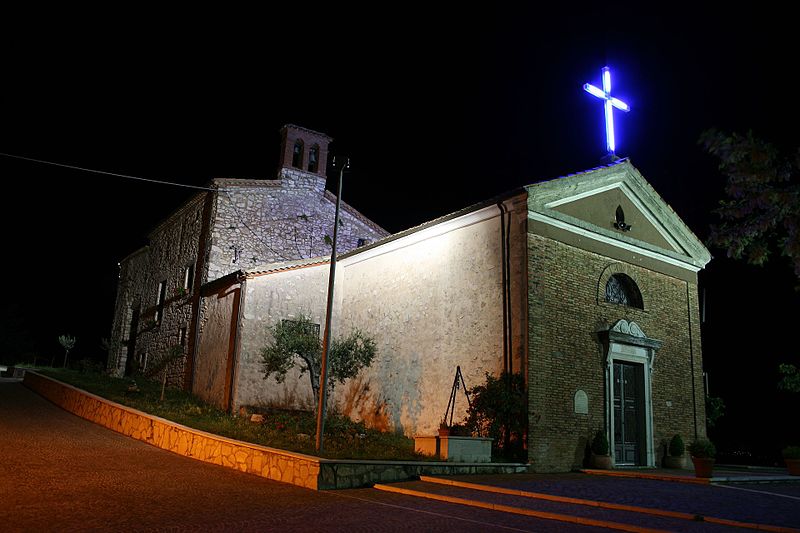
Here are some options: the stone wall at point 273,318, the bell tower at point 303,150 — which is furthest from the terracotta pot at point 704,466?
the bell tower at point 303,150

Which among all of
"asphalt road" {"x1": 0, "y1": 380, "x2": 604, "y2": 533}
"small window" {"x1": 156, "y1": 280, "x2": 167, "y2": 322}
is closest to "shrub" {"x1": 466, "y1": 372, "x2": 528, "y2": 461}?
"asphalt road" {"x1": 0, "y1": 380, "x2": 604, "y2": 533}

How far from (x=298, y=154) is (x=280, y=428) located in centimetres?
1380

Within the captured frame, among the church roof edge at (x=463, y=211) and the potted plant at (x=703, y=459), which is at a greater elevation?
the church roof edge at (x=463, y=211)

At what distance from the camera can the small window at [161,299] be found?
1043 inches

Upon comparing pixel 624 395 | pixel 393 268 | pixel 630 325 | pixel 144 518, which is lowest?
pixel 144 518

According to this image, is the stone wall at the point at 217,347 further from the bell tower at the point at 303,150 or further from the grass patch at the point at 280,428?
the bell tower at the point at 303,150

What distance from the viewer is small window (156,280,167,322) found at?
86.9 feet

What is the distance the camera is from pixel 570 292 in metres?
14.7

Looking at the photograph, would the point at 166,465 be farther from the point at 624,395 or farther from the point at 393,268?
the point at 624,395

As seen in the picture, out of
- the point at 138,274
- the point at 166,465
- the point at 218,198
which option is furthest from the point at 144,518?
the point at 138,274

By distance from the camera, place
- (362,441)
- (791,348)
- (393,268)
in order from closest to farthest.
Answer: (362,441)
(393,268)
(791,348)

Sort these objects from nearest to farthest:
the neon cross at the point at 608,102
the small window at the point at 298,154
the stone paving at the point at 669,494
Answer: the stone paving at the point at 669,494
the neon cross at the point at 608,102
the small window at the point at 298,154

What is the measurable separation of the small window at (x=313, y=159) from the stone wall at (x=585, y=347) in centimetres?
1345

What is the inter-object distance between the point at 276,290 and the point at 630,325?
10286 millimetres
